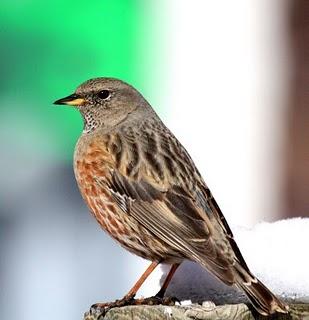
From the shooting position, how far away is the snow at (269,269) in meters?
4.15

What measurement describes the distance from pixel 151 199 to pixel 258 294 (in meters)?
0.90

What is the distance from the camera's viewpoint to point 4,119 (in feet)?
23.8

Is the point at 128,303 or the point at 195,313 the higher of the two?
the point at 195,313

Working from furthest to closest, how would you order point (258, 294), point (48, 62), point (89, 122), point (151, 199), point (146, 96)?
point (146, 96), point (48, 62), point (89, 122), point (151, 199), point (258, 294)

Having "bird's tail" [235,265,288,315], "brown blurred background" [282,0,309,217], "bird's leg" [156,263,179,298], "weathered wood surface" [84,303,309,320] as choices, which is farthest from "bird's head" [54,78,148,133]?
"brown blurred background" [282,0,309,217]

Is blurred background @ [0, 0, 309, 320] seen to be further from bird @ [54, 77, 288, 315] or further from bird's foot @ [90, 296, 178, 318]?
bird's foot @ [90, 296, 178, 318]

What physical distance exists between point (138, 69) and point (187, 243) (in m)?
3.08

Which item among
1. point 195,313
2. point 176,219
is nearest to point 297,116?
point 176,219

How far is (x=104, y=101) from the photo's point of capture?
17.4 feet

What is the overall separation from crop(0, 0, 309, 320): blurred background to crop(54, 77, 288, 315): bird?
2075 millimetres

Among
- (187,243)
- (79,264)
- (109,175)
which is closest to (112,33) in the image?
(79,264)

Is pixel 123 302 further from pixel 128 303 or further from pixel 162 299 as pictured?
pixel 162 299

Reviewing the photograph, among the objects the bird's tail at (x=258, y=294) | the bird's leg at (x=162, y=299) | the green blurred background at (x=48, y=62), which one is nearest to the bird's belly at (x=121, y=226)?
the bird's leg at (x=162, y=299)

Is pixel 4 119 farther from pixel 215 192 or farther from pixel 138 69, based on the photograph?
pixel 215 192
